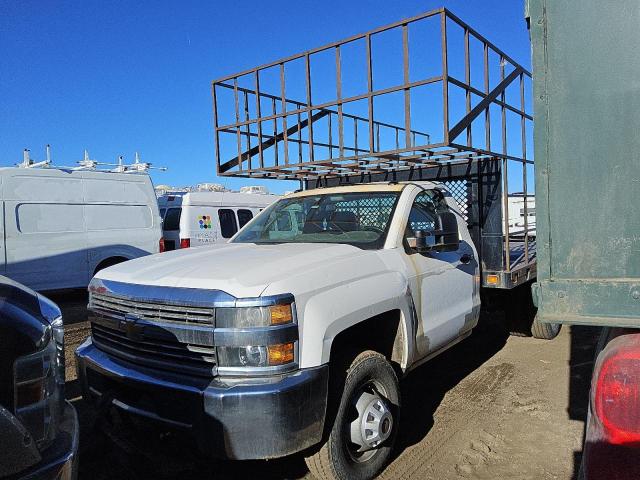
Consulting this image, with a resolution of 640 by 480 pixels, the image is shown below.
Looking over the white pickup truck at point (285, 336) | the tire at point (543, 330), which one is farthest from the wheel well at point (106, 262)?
the tire at point (543, 330)

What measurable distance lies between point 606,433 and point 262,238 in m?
3.19

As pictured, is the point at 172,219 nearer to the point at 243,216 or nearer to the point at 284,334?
the point at 243,216

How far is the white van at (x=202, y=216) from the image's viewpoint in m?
11.4

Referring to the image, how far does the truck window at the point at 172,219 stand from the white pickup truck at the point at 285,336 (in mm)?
8410

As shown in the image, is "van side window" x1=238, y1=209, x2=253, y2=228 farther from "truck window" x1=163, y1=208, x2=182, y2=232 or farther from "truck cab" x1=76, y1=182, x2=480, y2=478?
"truck cab" x1=76, y1=182, x2=480, y2=478

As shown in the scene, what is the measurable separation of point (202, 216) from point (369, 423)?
9.16m

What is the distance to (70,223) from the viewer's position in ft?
30.5

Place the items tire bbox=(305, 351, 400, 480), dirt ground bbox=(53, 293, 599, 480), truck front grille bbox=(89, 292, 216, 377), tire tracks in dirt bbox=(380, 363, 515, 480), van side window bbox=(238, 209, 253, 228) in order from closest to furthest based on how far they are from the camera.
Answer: truck front grille bbox=(89, 292, 216, 377) < tire bbox=(305, 351, 400, 480) < dirt ground bbox=(53, 293, 599, 480) < tire tracks in dirt bbox=(380, 363, 515, 480) < van side window bbox=(238, 209, 253, 228)

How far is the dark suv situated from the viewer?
1.64m

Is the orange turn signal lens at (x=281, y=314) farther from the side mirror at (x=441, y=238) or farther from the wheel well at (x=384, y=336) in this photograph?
the side mirror at (x=441, y=238)

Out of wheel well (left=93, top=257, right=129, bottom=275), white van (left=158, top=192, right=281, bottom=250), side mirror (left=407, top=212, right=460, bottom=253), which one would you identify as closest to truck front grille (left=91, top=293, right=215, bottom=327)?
side mirror (left=407, top=212, right=460, bottom=253)

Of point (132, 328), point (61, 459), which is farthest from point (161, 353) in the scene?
point (61, 459)

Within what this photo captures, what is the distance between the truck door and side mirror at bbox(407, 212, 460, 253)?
95mm

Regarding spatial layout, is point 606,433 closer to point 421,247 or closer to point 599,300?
point 599,300
